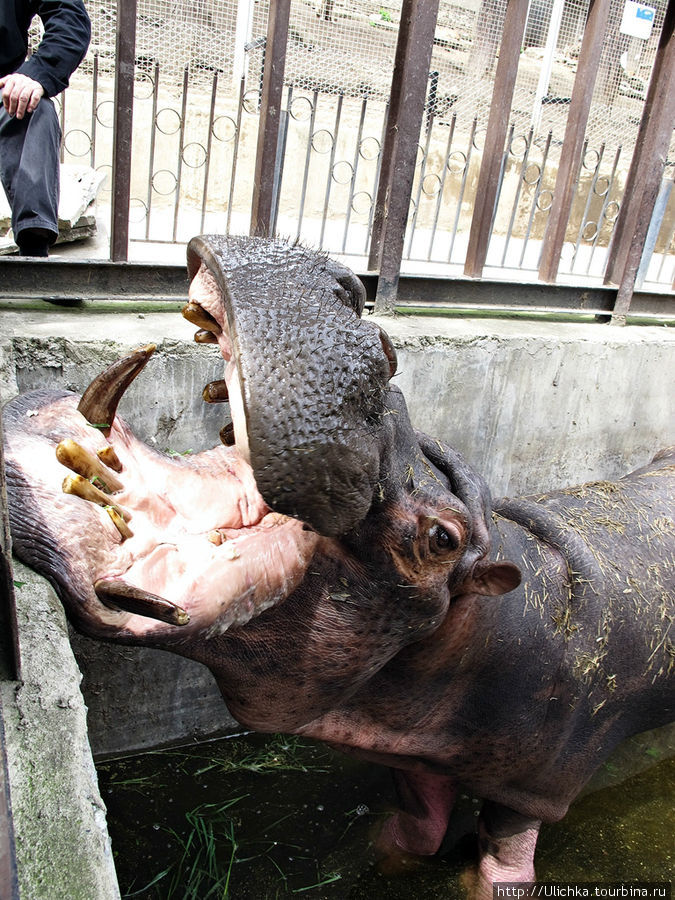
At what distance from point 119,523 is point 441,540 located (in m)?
0.59

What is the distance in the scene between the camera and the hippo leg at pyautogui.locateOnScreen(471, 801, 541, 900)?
245 cm

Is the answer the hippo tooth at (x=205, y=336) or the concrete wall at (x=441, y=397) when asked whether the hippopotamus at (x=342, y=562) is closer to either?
the hippo tooth at (x=205, y=336)

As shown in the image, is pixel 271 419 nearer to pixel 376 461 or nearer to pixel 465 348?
pixel 376 461

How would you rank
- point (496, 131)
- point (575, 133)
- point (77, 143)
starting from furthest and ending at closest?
point (77, 143) < point (575, 133) < point (496, 131)

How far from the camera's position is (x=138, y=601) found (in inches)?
48.4

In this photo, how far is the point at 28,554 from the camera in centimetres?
132

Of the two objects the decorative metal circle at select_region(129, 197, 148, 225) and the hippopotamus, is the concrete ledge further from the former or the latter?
the decorative metal circle at select_region(129, 197, 148, 225)

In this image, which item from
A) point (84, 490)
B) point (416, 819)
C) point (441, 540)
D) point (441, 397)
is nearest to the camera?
point (84, 490)

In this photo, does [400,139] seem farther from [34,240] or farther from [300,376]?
[300,376]

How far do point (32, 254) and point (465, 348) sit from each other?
1704 millimetres

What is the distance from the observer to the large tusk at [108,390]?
1454 mm

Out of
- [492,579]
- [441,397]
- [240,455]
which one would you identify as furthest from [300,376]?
[441,397]

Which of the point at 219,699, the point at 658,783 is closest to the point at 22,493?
the point at 219,699

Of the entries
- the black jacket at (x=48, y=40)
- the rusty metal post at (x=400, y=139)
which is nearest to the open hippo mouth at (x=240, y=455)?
the rusty metal post at (x=400, y=139)
